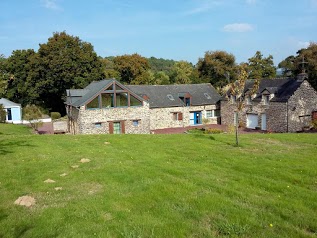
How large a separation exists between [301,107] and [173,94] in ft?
56.3

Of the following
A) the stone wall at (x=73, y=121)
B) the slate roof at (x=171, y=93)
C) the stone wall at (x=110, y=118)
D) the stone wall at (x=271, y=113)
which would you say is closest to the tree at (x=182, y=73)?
the slate roof at (x=171, y=93)

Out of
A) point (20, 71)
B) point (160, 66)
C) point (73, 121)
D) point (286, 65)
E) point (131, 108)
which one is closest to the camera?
point (131, 108)

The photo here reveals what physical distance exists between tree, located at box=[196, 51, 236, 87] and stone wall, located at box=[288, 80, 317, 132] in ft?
114

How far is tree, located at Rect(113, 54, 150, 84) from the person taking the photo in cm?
6688

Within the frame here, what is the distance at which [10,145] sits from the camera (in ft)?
59.1

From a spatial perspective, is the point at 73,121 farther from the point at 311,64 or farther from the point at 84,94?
the point at 311,64

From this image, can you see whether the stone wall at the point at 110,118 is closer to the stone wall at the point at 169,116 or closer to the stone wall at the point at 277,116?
the stone wall at the point at 169,116

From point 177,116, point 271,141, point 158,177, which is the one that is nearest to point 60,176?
point 158,177

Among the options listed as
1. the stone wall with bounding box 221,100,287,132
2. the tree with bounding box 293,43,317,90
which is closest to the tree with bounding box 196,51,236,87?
the tree with bounding box 293,43,317,90

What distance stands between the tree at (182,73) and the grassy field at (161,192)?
60.1 m

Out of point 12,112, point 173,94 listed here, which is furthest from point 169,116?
point 12,112

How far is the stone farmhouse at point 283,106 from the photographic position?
3497 centimetres

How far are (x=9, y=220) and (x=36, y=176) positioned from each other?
4016 millimetres

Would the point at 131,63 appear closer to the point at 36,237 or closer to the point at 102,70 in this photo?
the point at 102,70
